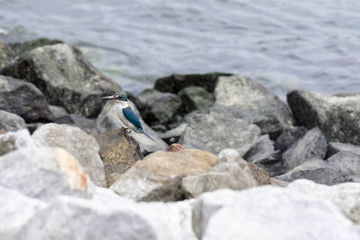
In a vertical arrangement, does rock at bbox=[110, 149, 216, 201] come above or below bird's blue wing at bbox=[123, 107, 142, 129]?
above

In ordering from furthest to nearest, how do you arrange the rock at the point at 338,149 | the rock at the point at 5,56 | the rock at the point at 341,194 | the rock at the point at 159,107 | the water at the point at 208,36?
the water at the point at 208,36
the rock at the point at 5,56
the rock at the point at 159,107
the rock at the point at 338,149
the rock at the point at 341,194

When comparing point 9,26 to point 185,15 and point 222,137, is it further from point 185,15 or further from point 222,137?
point 222,137

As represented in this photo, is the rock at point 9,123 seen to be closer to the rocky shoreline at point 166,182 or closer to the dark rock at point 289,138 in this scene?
the rocky shoreline at point 166,182

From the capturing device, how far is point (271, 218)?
3.32 m

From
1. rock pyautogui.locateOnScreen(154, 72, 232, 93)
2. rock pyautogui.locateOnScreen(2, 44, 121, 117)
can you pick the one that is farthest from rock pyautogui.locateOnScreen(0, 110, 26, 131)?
rock pyautogui.locateOnScreen(154, 72, 232, 93)

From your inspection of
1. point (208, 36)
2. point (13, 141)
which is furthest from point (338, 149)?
point (208, 36)

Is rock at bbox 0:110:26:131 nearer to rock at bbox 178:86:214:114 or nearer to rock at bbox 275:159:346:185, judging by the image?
rock at bbox 275:159:346:185

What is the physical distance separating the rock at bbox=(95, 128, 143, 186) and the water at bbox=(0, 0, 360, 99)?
9.09 meters

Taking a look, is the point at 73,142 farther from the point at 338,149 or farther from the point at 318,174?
the point at 338,149

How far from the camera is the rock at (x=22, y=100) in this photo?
10227 millimetres

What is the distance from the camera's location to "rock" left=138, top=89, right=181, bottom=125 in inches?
509

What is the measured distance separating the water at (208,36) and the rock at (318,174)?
26.5 feet

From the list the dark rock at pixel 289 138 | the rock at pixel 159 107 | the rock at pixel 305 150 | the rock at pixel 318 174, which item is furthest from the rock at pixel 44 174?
the rock at pixel 159 107

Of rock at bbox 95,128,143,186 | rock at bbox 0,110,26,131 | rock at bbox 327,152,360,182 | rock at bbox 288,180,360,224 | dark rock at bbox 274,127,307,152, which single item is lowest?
dark rock at bbox 274,127,307,152
